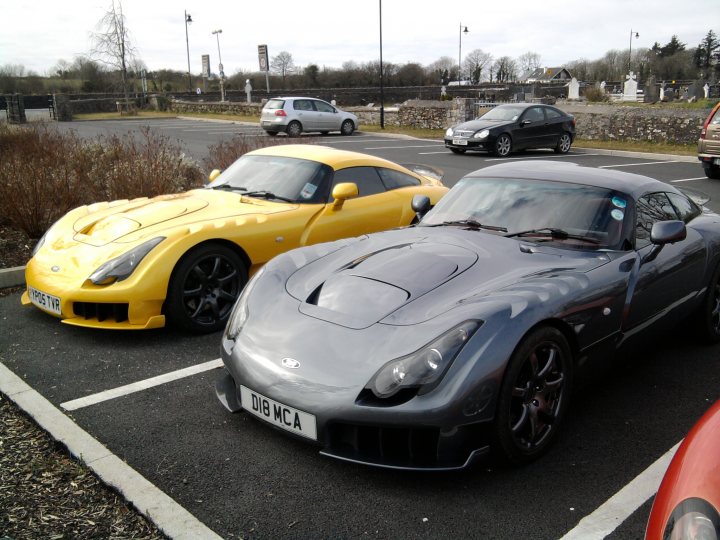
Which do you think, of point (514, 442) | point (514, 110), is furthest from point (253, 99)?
point (514, 442)

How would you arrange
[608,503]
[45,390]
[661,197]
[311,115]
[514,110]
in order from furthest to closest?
[311,115], [514,110], [661,197], [45,390], [608,503]

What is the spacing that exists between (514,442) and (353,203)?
332cm

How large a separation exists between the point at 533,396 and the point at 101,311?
3.04 metres

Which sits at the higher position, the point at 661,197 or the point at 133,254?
the point at 661,197

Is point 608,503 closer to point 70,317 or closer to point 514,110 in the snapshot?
point 70,317

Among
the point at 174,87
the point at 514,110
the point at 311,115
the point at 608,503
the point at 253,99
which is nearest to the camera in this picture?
the point at 608,503

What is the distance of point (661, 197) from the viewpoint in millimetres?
4426

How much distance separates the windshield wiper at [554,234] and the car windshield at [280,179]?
2223mm

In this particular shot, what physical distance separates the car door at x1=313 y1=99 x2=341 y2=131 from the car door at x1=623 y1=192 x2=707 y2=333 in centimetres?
2148

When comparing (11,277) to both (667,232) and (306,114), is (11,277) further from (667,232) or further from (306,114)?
(306,114)

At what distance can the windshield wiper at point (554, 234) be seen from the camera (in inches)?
151

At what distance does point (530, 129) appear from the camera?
714 inches

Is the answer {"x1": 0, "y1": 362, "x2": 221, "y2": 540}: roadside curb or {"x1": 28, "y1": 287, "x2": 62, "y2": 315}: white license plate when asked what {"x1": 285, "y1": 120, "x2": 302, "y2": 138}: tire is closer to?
{"x1": 28, "y1": 287, "x2": 62, "y2": 315}: white license plate

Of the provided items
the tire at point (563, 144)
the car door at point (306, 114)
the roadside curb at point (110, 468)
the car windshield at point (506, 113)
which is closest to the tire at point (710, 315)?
the roadside curb at point (110, 468)
